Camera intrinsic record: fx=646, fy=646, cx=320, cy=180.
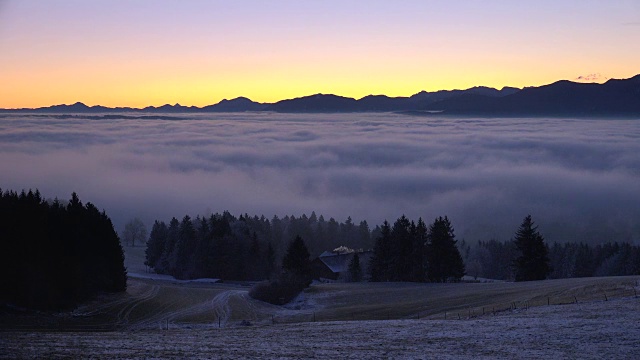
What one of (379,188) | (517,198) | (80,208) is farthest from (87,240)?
(379,188)

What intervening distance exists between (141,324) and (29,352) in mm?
19151

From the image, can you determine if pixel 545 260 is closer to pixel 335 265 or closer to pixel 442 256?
pixel 442 256

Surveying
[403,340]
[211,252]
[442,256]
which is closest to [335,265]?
[211,252]

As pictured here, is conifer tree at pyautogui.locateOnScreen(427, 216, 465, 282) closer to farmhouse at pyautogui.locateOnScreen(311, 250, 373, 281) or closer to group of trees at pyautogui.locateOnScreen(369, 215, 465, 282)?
group of trees at pyautogui.locateOnScreen(369, 215, 465, 282)

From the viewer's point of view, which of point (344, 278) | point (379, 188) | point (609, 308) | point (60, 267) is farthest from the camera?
point (379, 188)

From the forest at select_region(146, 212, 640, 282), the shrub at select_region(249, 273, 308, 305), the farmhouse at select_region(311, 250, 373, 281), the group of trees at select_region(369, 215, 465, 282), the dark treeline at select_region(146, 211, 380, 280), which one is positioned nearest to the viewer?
the shrub at select_region(249, 273, 308, 305)

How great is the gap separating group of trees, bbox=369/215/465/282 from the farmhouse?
13929 mm

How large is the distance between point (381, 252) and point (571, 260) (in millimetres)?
30331

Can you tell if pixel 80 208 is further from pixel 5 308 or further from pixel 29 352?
pixel 29 352

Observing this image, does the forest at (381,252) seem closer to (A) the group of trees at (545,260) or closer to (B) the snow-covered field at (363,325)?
(A) the group of trees at (545,260)

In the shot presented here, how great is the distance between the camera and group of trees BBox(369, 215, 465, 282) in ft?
209

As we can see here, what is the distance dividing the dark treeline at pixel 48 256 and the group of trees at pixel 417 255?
27.5 meters

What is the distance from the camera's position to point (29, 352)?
70.7 feet

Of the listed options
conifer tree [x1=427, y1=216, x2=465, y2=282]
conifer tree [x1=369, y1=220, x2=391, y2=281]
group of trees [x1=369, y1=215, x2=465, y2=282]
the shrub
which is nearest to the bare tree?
group of trees [x1=369, y1=215, x2=465, y2=282]
